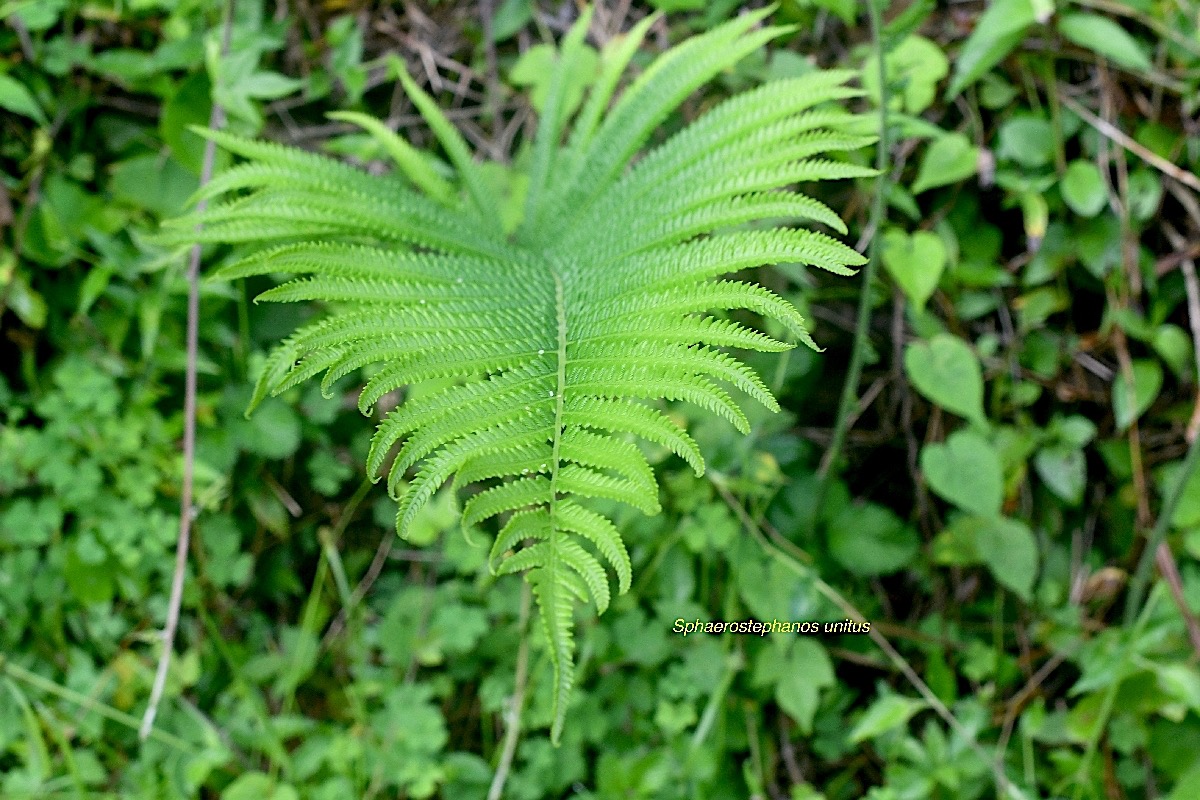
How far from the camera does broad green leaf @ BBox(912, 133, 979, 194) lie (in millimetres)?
1644

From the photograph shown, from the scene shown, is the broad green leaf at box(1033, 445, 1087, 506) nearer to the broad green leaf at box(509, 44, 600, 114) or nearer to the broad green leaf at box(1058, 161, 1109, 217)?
the broad green leaf at box(1058, 161, 1109, 217)

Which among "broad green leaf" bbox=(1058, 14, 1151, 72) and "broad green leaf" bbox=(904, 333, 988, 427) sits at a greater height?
"broad green leaf" bbox=(1058, 14, 1151, 72)

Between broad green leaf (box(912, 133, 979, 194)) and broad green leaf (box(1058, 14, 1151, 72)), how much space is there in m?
0.30

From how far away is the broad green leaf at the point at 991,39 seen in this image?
159 cm

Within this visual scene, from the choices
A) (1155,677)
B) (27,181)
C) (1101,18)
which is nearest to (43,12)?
(27,181)

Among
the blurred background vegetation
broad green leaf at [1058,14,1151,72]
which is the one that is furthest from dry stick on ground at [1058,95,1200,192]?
broad green leaf at [1058,14,1151,72]

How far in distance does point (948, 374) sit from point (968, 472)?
0.63ft

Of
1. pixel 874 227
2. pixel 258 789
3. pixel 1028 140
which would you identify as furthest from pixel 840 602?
pixel 258 789

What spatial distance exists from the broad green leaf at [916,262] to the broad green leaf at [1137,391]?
50 centimetres

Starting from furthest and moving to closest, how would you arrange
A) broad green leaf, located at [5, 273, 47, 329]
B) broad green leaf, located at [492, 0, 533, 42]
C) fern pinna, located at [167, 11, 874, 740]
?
broad green leaf, located at [492, 0, 533, 42] < broad green leaf, located at [5, 273, 47, 329] < fern pinna, located at [167, 11, 874, 740]

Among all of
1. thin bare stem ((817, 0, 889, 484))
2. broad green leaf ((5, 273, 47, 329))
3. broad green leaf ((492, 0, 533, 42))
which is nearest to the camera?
thin bare stem ((817, 0, 889, 484))

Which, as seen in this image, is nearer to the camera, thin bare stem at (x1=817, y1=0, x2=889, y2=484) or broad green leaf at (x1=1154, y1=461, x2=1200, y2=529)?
thin bare stem at (x1=817, y1=0, x2=889, y2=484)

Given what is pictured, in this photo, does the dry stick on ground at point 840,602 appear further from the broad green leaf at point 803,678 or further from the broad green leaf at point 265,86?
the broad green leaf at point 265,86

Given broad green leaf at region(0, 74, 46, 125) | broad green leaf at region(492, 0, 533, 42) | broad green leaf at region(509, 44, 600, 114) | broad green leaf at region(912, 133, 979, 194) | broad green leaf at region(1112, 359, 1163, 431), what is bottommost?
broad green leaf at region(1112, 359, 1163, 431)
